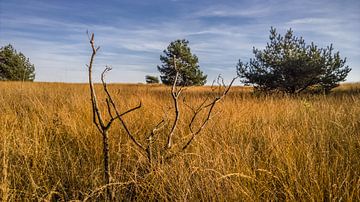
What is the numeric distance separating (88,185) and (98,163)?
1.20ft

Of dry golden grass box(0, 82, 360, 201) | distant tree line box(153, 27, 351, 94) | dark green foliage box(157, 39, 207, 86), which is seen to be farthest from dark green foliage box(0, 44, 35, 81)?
dry golden grass box(0, 82, 360, 201)

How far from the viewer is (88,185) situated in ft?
7.59

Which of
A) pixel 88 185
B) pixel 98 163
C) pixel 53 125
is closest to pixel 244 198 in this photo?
pixel 88 185

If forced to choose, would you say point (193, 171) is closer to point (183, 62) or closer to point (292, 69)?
point (292, 69)

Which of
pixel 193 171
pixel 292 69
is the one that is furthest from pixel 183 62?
pixel 193 171

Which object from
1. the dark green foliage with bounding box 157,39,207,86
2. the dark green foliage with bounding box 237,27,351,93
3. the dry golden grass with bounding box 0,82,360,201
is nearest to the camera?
the dry golden grass with bounding box 0,82,360,201

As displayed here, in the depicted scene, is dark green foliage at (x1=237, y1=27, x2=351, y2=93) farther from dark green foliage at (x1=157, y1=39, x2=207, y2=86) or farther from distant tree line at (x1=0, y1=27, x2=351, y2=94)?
dark green foliage at (x1=157, y1=39, x2=207, y2=86)

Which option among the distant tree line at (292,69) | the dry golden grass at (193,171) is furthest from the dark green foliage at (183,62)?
the dry golden grass at (193,171)

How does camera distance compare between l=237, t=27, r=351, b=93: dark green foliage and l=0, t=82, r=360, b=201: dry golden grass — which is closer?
l=0, t=82, r=360, b=201: dry golden grass

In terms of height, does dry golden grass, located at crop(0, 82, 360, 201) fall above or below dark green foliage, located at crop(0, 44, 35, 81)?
below

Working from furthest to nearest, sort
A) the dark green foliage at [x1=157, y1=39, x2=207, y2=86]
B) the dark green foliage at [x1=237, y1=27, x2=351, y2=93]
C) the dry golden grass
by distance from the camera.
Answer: the dark green foliage at [x1=157, y1=39, x2=207, y2=86]
the dark green foliage at [x1=237, y1=27, x2=351, y2=93]
the dry golden grass

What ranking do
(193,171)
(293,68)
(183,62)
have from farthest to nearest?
(183,62) → (293,68) → (193,171)

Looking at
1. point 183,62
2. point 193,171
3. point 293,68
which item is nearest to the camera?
point 193,171

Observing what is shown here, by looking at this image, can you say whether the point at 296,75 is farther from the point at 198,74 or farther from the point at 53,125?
the point at 198,74
